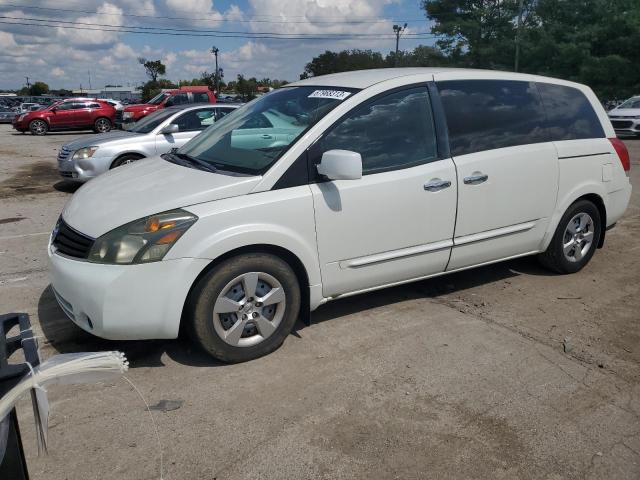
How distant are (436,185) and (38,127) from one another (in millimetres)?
24353

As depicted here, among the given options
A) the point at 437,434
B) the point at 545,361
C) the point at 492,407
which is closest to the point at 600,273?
the point at 545,361

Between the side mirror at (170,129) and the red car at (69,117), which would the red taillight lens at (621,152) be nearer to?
the side mirror at (170,129)

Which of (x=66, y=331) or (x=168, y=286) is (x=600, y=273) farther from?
(x=66, y=331)

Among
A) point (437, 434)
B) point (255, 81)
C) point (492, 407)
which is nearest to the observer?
point (437, 434)

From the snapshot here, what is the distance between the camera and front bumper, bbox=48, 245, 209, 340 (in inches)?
128

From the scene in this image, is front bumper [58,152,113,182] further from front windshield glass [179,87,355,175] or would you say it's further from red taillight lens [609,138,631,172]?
red taillight lens [609,138,631,172]

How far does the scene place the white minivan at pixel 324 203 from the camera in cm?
335

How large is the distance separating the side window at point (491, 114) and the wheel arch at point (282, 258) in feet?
4.98

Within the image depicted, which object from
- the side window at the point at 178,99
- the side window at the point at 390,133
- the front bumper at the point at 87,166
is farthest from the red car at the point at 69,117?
the side window at the point at 390,133

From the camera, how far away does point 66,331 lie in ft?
13.4

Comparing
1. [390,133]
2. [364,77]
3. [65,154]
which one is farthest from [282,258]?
[65,154]

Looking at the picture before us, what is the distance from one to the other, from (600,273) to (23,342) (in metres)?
5.25

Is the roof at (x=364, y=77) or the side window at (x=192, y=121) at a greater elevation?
the roof at (x=364, y=77)

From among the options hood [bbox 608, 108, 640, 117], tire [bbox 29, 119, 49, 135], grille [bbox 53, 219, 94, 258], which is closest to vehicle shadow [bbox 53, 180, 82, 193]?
grille [bbox 53, 219, 94, 258]
